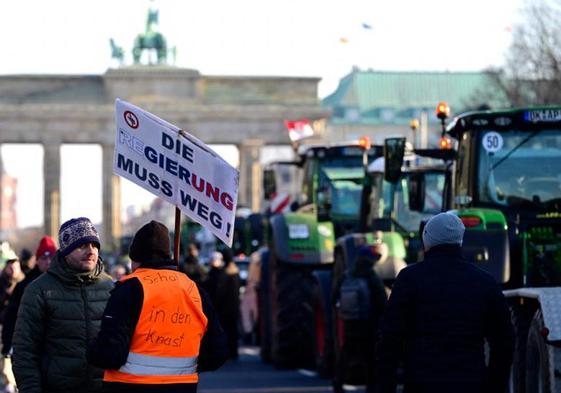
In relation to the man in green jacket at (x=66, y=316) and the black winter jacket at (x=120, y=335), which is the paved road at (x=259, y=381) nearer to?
the man in green jacket at (x=66, y=316)

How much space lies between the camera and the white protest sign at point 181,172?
9.64m

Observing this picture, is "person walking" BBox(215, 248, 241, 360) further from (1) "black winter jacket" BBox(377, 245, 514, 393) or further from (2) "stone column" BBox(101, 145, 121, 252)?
(2) "stone column" BBox(101, 145, 121, 252)

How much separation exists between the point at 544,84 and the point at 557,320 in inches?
1709

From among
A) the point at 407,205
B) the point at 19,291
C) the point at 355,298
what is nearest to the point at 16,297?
the point at 19,291

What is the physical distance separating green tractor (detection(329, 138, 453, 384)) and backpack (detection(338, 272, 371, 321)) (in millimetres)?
318

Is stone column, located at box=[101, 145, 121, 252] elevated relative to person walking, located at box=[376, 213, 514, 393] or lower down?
elevated

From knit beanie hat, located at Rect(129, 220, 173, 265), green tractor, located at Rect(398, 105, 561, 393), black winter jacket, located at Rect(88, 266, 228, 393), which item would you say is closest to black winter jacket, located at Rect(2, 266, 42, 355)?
green tractor, located at Rect(398, 105, 561, 393)

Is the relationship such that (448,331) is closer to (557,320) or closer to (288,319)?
(557,320)

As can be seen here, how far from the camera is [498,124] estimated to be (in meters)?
15.3

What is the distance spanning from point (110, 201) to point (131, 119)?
88.4m

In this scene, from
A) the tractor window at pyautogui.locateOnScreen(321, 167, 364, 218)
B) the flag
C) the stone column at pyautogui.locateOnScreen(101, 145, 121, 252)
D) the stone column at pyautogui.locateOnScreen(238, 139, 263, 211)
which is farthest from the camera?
the stone column at pyautogui.locateOnScreen(101, 145, 121, 252)

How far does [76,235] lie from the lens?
9.88 metres

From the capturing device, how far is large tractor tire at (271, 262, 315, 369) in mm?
22922

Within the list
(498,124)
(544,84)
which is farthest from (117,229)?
(498,124)
